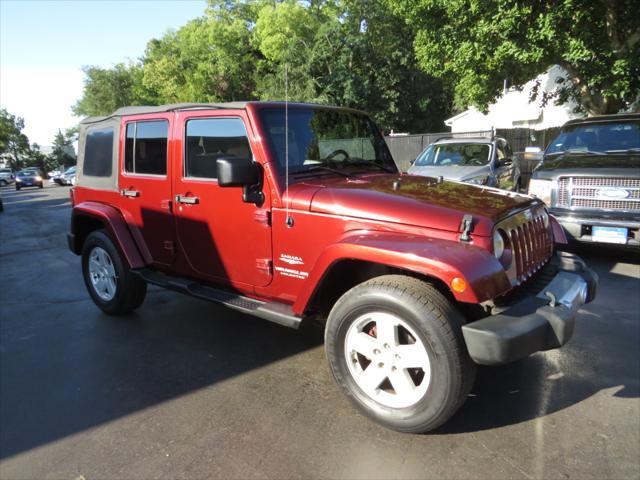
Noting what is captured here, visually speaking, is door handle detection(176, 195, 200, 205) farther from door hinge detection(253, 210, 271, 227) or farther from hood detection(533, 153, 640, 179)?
hood detection(533, 153, 640, 179)

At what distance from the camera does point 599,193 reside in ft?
19.6

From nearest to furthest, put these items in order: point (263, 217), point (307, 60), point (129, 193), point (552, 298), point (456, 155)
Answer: point (552, 298)
point (263, 217)
point (129, 193)
point (456, 155)
point (307, 60)

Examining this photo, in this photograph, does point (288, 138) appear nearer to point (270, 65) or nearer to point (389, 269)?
point (389, 269)

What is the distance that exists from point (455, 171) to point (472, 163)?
0.56 m

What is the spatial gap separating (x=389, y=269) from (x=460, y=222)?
0.64 metres

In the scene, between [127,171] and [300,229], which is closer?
[300,229]

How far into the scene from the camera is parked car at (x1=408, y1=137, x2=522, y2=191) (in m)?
9.57

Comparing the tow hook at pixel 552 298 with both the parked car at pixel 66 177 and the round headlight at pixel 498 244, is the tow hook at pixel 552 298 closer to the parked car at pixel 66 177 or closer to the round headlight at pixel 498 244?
the round headlight at pixel 498 244

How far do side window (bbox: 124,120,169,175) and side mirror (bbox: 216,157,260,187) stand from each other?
4.04 ft

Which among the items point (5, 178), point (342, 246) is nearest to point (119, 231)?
point (342, 246)

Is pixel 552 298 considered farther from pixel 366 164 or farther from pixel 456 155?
pixel 456 155

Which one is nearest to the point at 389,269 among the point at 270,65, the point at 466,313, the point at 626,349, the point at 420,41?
the point at 466,313

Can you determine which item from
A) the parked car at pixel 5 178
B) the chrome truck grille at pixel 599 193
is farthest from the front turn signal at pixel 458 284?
the parked car at pixel 5 178

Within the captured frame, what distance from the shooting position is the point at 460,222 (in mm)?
2666
